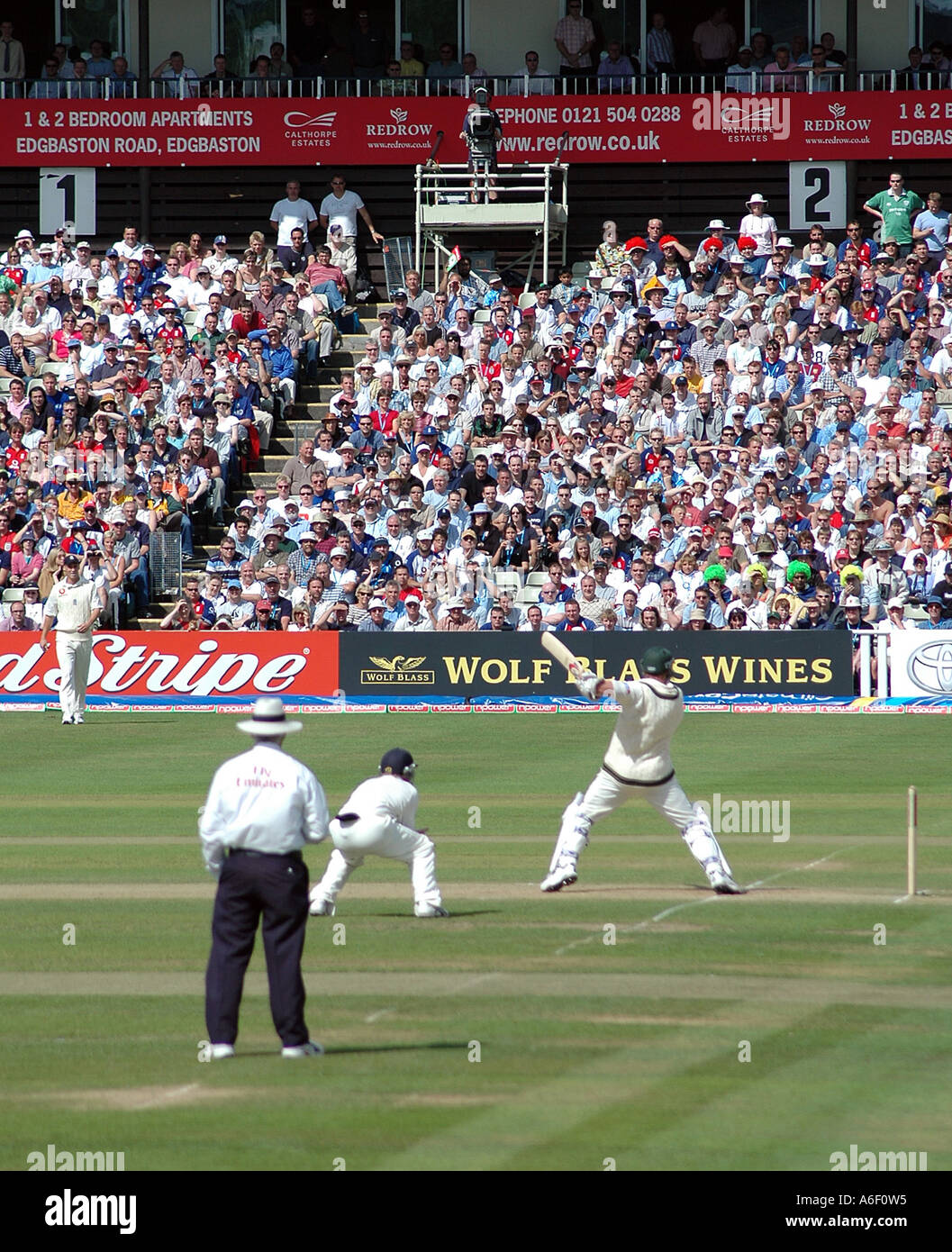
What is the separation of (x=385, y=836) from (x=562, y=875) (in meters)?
2.03

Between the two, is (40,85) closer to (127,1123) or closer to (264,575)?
(264,575)

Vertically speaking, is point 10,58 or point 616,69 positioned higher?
point 10,58

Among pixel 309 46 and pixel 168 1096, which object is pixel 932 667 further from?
pixel 168 1096

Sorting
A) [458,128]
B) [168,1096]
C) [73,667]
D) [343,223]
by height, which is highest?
[458,128]

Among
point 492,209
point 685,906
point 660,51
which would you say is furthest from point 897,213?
point 685,906

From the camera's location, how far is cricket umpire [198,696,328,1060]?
9539mm

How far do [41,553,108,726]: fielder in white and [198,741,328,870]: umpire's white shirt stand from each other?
60.3ft

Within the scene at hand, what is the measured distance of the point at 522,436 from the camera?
32938mm

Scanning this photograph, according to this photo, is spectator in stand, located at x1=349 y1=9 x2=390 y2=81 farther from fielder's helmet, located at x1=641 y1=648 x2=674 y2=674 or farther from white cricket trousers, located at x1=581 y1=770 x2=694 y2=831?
white cricket trousers, located at x1=581 y1=770 x2=694 y2=831

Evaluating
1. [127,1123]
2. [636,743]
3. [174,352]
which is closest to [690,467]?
[174,352]

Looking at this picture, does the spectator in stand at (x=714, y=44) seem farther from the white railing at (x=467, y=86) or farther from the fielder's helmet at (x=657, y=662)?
the fielder's helmet at (x=657, y=662)

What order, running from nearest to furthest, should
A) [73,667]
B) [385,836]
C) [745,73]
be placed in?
1. [385,836]
2. [73,667]
3. [745,73]

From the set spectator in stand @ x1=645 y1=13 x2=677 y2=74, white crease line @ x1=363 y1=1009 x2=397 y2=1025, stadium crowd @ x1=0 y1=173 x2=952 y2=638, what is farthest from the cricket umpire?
spectator in stand @ x1=645 y1=13 x2=677 y2=74

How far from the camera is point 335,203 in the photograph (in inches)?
1547
